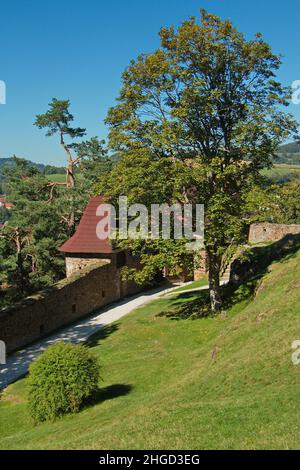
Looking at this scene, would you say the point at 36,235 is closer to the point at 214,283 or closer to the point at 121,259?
the point at 121,259

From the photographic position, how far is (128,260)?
3341cm

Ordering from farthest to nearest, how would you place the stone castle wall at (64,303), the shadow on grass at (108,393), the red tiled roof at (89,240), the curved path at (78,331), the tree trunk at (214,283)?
the red tiled roof at (89,240) → the stone castle wall at (64,303) → the tree trunk at (214,283) → the curved path at (78,331) → the shadow on grass at (108,393)

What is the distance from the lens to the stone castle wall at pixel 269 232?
32.9 metres

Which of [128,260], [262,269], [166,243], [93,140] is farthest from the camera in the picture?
[93,140]

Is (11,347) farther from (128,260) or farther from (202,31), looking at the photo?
(202,31)

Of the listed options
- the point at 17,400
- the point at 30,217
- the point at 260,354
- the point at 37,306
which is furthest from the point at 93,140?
the point at 260,354

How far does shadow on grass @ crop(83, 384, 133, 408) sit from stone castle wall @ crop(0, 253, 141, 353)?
349 inches

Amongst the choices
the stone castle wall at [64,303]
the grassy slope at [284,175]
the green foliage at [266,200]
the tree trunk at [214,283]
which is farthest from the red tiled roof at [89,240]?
the grassy slope at [284,175]

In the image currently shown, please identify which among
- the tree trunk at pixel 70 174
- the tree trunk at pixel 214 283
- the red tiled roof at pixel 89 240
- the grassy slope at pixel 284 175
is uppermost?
the grassy slope at pixel 284 175

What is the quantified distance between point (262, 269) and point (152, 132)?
8587 millimetres

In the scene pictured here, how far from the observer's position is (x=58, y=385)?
42.6 feet

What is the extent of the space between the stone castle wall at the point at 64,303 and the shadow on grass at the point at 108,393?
8.86 metres

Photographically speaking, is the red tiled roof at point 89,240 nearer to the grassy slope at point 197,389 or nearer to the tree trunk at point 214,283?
the grassy slope at point 197,389

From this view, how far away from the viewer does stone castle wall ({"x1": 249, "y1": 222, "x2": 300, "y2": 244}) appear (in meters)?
32.9
